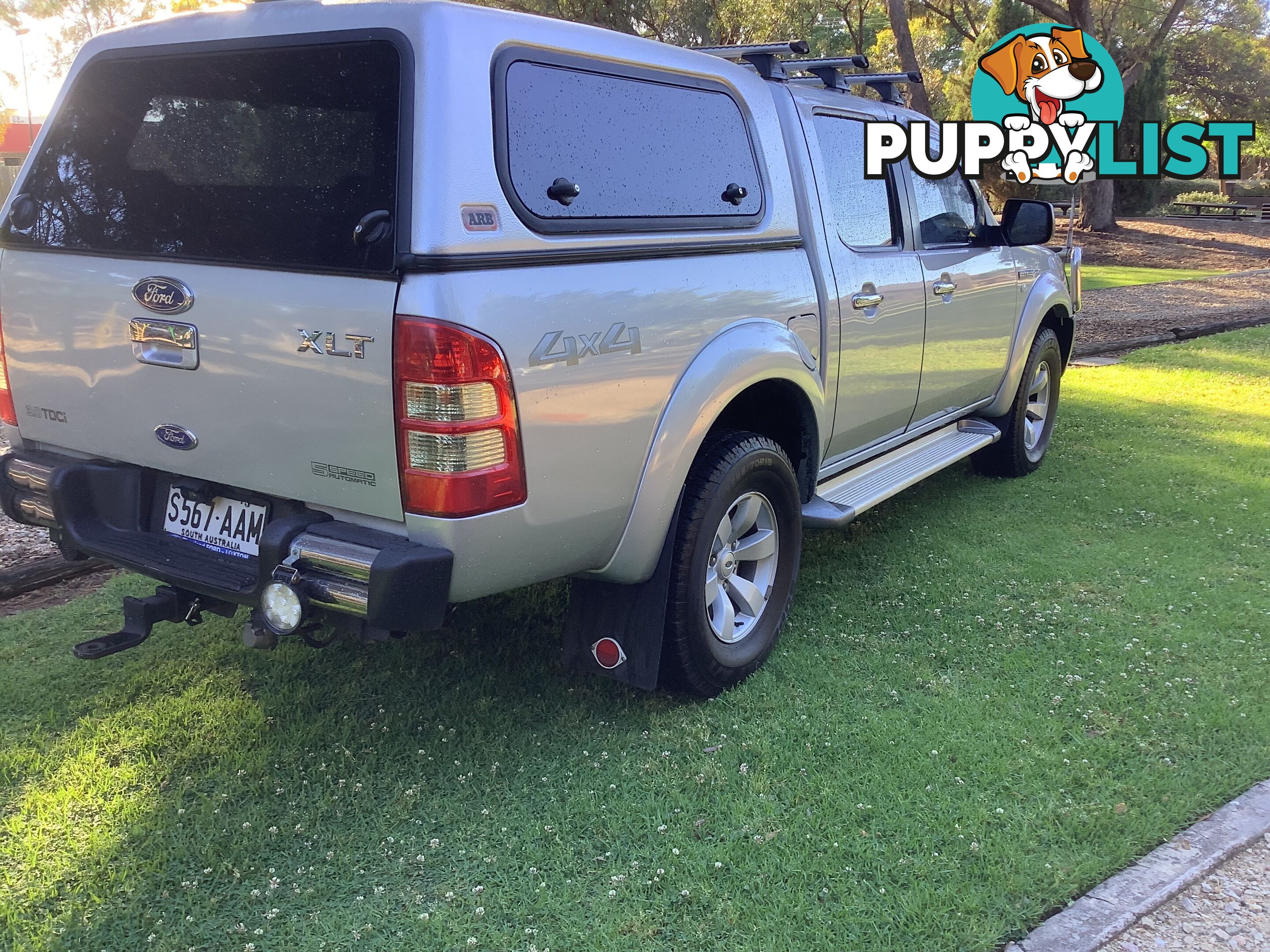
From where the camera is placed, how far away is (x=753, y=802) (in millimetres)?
3021

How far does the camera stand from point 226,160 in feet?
9.64

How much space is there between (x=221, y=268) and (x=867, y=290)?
2455 millimetres

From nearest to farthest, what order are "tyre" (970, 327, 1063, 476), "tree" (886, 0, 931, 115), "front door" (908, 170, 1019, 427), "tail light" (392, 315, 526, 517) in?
"tail light" (392, 315, 526, 517)
"front door" (908, 170, 1019, 427)
"tyre" (970, 327, 1063, 476)
"tree" (886, 0, 931, 115)

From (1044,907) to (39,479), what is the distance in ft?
10.1

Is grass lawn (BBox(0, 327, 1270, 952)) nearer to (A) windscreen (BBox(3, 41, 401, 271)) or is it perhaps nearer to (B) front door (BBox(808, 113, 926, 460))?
(B) front door (BBox(808, 113, 926, 460))

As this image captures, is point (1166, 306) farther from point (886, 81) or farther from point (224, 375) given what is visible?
point (224, 375)

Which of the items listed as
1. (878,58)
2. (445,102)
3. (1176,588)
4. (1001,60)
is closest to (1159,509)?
(1176,588)

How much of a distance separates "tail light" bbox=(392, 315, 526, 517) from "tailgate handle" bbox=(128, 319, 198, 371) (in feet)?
2.32

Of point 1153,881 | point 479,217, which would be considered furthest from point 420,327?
point 1153,881

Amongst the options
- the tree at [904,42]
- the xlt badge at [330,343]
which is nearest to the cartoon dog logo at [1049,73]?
the tree at [904,42]

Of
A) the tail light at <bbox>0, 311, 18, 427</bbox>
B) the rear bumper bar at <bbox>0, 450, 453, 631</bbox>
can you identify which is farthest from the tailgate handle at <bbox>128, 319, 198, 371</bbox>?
the tail light at <bbox>0, 311, 18, 427</bbox>

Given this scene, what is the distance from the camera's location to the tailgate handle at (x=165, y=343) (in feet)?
9.42

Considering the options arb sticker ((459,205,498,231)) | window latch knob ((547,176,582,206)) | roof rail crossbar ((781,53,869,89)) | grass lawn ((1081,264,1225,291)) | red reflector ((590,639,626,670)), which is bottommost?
red reflector ((590,639,626,670))

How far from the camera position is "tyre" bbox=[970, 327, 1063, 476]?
19.7 feet
